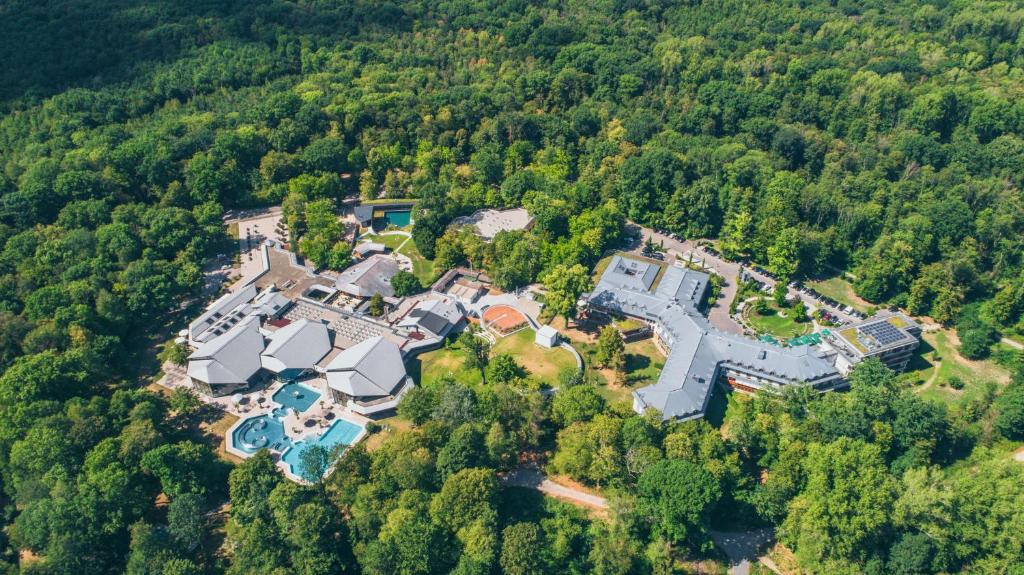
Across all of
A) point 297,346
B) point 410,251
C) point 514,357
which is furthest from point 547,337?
point 410,251

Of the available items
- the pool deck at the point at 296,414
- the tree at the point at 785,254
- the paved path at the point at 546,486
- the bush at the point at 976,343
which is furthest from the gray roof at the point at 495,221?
the bush at the point at 976,343

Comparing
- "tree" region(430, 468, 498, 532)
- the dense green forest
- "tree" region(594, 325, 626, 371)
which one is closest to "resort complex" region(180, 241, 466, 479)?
the dense green forest

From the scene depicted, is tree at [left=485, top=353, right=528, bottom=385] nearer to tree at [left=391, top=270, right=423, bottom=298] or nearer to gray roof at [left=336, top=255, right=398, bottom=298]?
tree at [left=391, top=270, right=423, bottom=298]

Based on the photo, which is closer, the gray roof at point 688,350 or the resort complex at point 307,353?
the gray roof at point 688,350

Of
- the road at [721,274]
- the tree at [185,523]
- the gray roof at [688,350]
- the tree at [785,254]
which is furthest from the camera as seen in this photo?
the tree at [785,254]

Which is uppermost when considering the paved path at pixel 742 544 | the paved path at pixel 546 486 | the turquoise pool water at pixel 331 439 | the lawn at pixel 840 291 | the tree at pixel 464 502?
the tree at pixel 464 502

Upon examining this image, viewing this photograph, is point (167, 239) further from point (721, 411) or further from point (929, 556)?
point (929, 556)

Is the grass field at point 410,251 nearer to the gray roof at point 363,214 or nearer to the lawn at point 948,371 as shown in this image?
the gray roof at point 363,214

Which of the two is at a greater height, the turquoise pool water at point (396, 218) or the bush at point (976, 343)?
the bush at point (976, 343)
